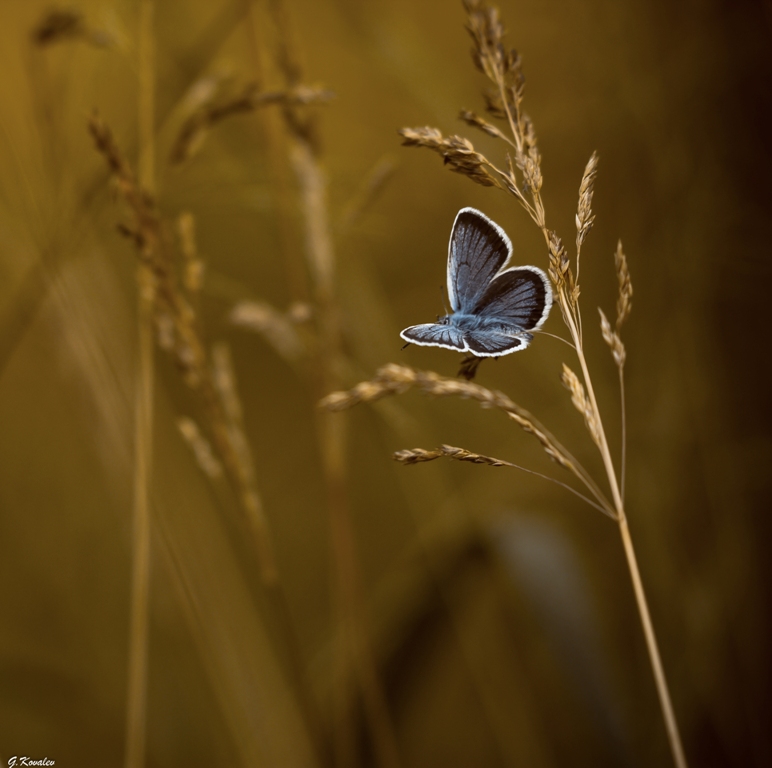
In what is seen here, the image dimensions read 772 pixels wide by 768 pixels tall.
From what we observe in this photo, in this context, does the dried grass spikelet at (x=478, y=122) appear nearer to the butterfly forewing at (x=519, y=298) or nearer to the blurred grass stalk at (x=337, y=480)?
the butterfly forewing at (x=519, y=298)

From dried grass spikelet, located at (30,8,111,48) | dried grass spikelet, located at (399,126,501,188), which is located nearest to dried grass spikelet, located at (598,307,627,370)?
dried grass spikelet, located at (399,126,501,188)

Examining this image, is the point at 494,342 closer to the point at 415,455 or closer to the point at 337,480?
the point at 415,455

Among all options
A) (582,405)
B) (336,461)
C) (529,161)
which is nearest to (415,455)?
(582,405)

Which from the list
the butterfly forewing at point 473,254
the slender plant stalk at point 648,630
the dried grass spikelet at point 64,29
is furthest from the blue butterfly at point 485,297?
the dried grass spikelet at point 64,29

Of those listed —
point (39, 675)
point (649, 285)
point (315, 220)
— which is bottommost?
point (39, 675)

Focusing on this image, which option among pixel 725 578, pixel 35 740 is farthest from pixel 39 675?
pixel 725 578

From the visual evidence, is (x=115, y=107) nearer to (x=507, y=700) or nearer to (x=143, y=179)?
(x=143, y=179)
